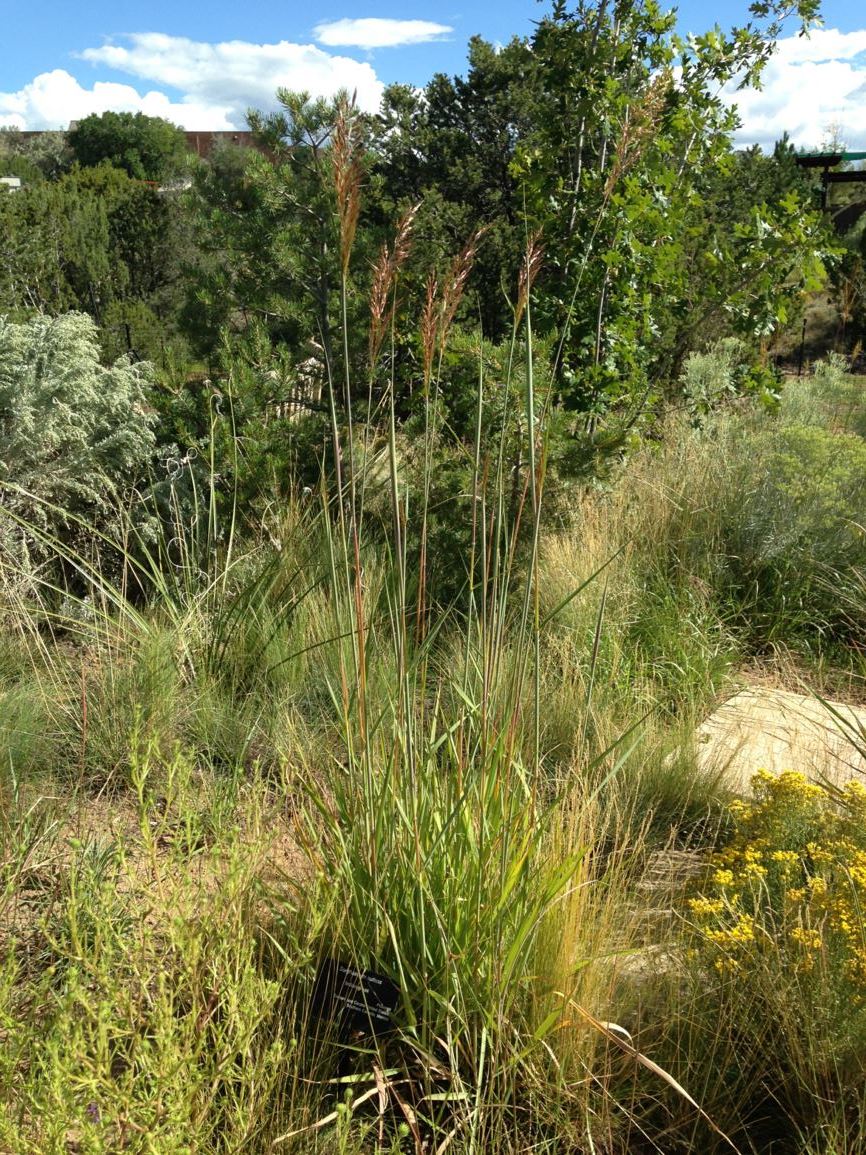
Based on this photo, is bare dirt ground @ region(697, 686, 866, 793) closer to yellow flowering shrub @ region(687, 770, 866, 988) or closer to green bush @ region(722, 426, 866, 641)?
yellow flowering shrub @ region(687, 770, 866, 988)

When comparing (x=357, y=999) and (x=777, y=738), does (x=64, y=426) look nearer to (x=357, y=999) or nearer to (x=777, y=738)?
(x=777, y=738)

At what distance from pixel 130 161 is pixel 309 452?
33050 mm

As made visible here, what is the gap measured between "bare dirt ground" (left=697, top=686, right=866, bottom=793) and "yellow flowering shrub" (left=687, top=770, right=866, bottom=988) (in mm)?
363

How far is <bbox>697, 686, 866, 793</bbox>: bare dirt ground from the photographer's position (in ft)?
9.56

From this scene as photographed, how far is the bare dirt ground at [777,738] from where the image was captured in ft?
9.56

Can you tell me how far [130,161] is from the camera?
33344 mm

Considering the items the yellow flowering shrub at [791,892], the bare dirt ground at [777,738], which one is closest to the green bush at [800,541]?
the bare dirt ground at [777,738]

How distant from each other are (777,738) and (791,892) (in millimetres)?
1309

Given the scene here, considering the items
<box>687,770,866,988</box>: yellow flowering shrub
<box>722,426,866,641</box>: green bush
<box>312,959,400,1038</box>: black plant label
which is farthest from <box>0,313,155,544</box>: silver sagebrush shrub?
<box>687,770,866,988</box>: yellow flowering shrub

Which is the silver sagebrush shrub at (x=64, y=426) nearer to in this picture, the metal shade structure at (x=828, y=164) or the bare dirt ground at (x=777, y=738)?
the bare dirt ground at (x=777, y=738)

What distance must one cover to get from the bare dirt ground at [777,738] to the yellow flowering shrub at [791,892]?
36 cm

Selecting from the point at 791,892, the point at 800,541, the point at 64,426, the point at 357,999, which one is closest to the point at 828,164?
the point at 800,541

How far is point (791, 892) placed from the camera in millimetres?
1909

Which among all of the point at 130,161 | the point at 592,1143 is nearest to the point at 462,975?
the point at 592,1143
